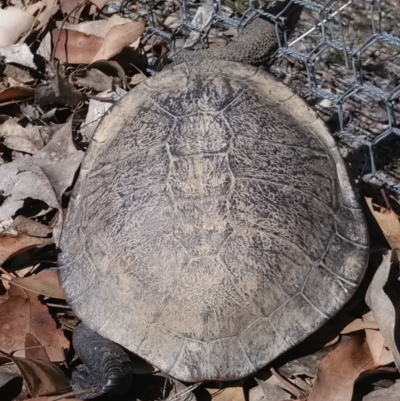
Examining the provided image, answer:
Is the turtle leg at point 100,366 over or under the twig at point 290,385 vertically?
over

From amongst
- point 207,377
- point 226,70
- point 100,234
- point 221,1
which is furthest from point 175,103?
point 221,1

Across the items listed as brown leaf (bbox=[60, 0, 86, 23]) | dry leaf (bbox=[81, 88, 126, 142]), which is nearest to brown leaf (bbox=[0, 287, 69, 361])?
dry leaf (bbox=[81, 88, 126, 142])

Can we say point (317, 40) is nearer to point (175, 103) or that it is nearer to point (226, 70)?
point (226, 70)

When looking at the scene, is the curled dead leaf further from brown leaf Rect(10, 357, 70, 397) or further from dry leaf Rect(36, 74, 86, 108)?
dry leaf Rect(36, 74, 86, 108)

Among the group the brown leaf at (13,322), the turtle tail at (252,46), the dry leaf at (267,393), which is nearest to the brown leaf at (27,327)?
the brown leaf at (13,322)

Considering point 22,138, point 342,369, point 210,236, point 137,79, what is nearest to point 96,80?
point 137,79

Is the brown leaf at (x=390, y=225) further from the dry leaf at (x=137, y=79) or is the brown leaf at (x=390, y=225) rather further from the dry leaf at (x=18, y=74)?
the dry leaf at (x=18, y=74)
